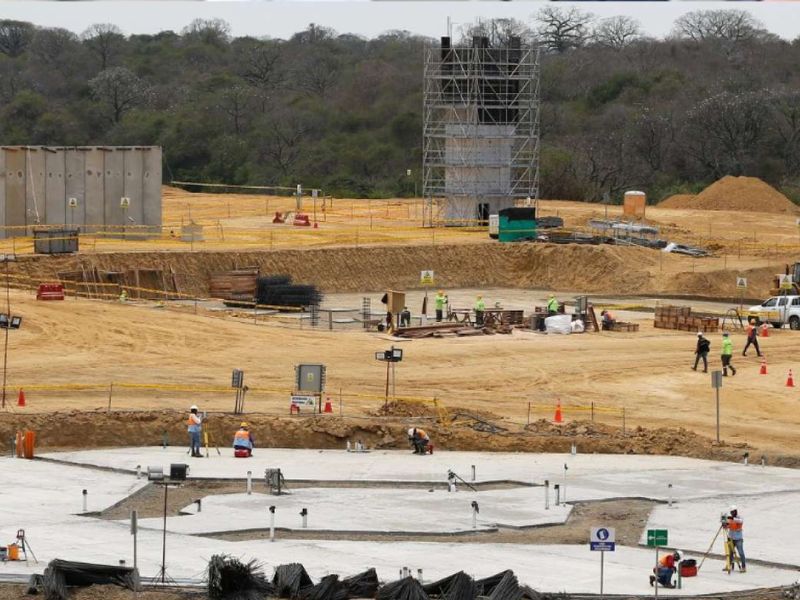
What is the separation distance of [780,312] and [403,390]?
16.5 metres

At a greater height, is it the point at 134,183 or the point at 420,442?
the point at 134,183

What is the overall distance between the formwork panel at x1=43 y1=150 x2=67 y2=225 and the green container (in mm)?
16326

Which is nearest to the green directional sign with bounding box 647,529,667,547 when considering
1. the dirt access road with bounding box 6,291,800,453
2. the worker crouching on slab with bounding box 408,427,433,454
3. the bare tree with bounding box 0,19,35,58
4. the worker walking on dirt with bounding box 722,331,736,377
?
the worker crouching on slab with bounding box 408,427,433,454

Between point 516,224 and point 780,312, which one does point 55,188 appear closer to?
point 516,224

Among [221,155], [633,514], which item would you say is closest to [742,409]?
[633,514]

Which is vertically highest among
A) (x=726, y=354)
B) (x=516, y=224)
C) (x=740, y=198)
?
(x=740, y=198)

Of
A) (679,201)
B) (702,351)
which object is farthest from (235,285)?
(679,201)

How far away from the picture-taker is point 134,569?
2417 centimetres

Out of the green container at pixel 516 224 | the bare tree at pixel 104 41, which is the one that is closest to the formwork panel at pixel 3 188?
the green container at pixel 516 224

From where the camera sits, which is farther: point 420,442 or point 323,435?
→ point 323,435

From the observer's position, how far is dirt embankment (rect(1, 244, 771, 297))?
61375mm

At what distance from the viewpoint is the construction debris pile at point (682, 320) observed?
52.6 meters

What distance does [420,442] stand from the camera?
115 ft

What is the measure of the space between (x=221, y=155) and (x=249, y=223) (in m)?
26.3
